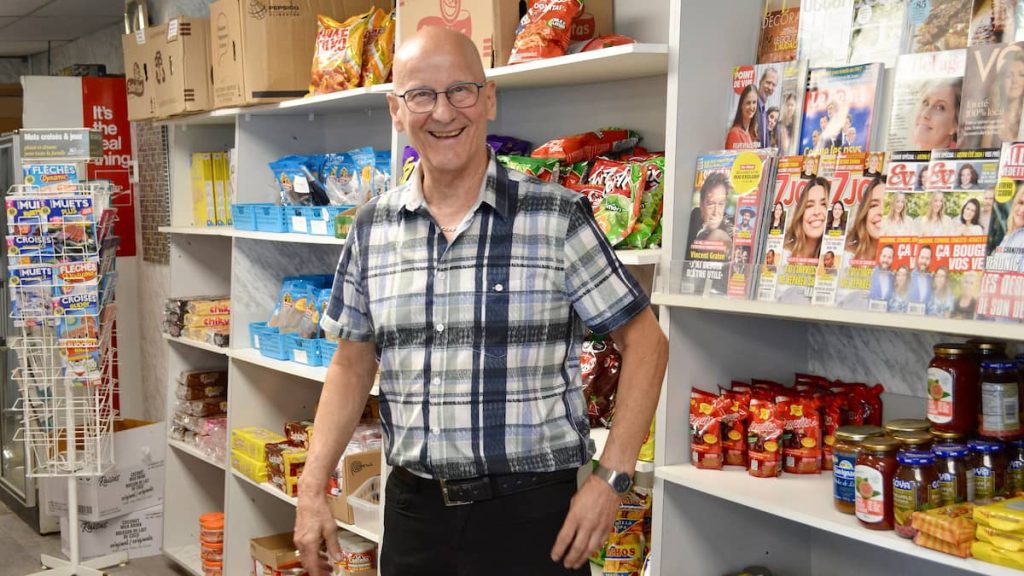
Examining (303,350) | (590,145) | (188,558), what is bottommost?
(188,558)

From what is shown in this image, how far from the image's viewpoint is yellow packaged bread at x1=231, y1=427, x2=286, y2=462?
4.04 meters

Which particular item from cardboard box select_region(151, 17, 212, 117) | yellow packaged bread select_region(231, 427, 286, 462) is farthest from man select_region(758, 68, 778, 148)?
cardboard box select_region(151, 17, 212, 117)

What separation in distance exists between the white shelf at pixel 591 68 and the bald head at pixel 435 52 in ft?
→ 1.54

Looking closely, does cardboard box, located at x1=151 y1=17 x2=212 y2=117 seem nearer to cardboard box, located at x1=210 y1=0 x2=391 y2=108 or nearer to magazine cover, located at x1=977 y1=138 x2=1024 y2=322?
cardboard box, located at x1=210 y1=0 x2=391 y2=108

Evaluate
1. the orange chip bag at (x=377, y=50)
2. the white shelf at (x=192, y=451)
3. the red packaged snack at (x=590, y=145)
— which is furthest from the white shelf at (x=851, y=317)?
the white shelf at (x=192, y=451)

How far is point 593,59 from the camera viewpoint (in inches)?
95.2

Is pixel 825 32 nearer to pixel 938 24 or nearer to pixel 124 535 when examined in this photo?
pixel 938 24

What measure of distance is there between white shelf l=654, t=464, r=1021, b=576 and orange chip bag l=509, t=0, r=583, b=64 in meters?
1.05

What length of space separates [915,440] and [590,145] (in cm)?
120

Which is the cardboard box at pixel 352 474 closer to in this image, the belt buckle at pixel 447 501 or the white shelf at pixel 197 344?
the white shelf at pixel 197 344

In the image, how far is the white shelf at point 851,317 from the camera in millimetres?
1665

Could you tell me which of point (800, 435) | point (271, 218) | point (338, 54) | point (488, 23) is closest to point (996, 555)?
point (800, 435)

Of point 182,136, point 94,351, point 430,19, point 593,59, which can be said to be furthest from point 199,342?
point 593,59

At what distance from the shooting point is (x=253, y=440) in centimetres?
409
